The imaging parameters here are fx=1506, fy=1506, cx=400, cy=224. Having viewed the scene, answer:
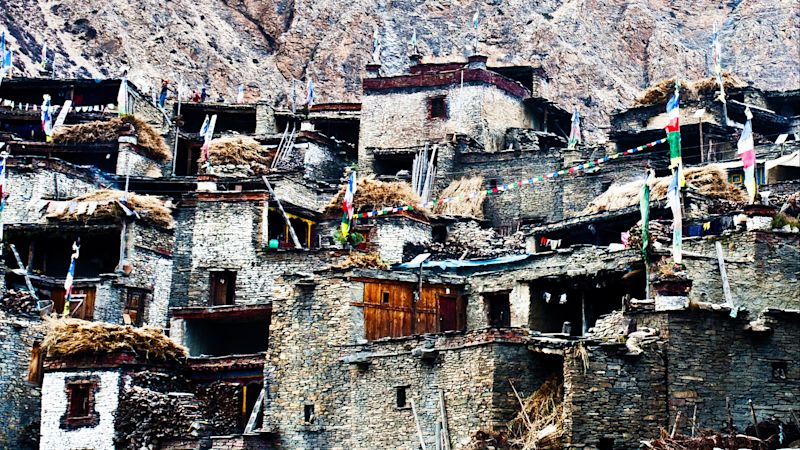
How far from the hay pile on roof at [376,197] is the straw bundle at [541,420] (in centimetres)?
1578

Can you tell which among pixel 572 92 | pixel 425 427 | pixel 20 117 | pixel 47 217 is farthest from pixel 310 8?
pixel 425 427

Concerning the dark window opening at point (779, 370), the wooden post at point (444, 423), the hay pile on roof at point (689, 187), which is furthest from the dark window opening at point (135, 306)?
the dark window opening at point (779, 370)

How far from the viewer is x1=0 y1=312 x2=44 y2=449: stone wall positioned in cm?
4131

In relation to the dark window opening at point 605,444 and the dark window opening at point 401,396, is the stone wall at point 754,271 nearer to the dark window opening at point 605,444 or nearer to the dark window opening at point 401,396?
the dark window opening at point 605,444

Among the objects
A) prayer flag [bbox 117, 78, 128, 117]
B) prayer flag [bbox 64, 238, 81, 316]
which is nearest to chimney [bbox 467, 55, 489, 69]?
prayer flag [bbox 117, 78, 128, 117]

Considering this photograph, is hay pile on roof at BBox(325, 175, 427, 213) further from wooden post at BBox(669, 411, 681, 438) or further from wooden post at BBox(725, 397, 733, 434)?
wooden post at BBox(669, 411, 681, 438)

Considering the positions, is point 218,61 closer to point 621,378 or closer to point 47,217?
point 47,217

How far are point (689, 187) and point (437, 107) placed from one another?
49.6 feet

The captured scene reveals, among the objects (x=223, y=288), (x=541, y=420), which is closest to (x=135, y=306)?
(x=223, y=288)

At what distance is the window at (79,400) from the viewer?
4056cm

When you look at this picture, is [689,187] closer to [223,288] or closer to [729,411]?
[729,411]

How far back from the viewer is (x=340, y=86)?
7438cm

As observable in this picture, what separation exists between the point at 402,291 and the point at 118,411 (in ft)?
27.2

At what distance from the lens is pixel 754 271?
120ft
